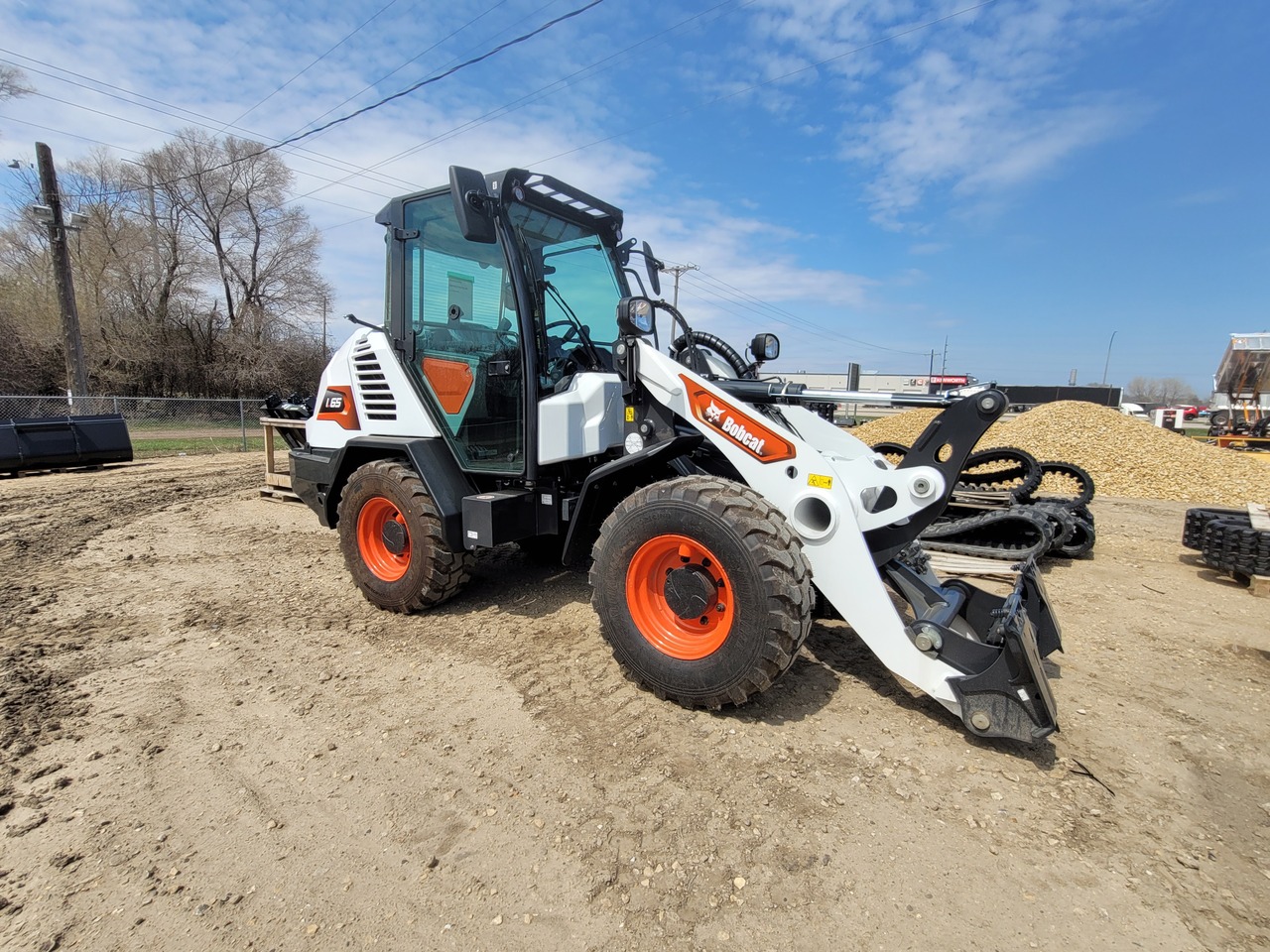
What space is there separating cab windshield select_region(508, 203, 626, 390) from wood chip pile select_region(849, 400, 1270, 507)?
7.52 metres

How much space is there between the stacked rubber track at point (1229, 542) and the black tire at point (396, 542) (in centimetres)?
594

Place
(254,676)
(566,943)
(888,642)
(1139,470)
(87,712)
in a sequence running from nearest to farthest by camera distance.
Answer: (566,943) → (888,642) → (87,712) → (254,676) → (1139,470)

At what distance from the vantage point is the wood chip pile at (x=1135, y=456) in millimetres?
9688

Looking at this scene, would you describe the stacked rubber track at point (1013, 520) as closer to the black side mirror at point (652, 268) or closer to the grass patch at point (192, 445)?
the black side mirror at point (652, 268)

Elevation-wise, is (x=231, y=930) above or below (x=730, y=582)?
below

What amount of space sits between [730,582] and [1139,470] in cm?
1109

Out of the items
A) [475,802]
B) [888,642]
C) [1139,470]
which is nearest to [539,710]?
[475,802]

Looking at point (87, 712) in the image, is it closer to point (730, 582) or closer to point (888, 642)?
point (730, 582)

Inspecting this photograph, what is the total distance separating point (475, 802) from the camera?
2.37 metres

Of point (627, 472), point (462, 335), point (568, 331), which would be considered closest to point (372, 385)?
point (462, 335)

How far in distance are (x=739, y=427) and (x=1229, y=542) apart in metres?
4.72

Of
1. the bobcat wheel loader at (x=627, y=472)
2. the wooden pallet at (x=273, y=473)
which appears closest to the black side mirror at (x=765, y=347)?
the bobcat wheel loader at (x=627, y=472)

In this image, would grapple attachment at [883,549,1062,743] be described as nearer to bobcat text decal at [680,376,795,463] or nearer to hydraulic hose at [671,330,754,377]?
bobcat text decal at [680,376,795,463]

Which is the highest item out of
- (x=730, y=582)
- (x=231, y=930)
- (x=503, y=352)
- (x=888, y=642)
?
(x=503, y=352)
